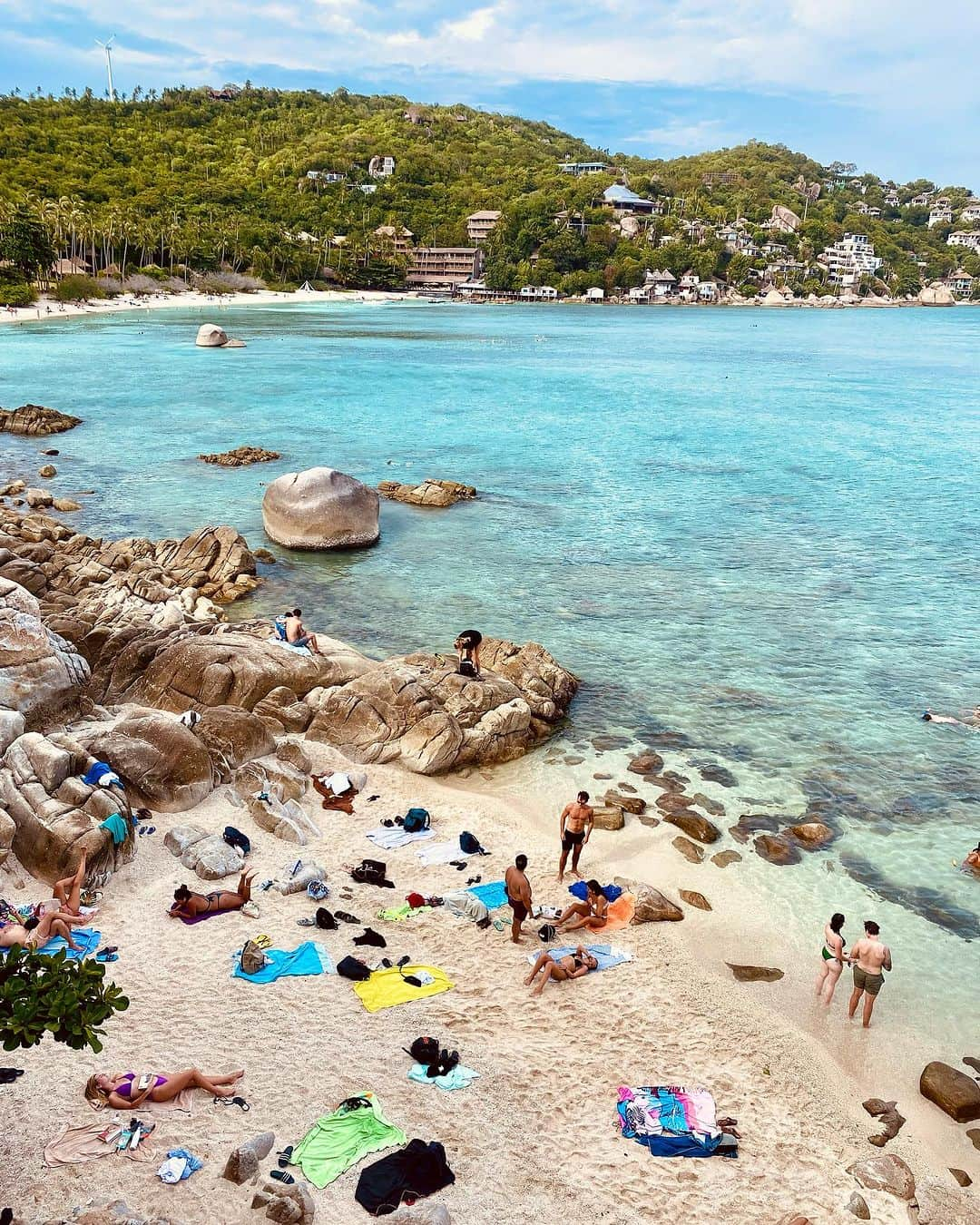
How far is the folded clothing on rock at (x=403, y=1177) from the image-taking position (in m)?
7.46

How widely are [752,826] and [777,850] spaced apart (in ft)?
2.60

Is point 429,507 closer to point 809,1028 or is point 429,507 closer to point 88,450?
point 88,450

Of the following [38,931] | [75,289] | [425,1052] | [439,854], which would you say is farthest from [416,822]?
[75,289]

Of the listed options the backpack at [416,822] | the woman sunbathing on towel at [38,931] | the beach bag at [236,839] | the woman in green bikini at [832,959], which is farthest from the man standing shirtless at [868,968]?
the woman sunbathing on towel at [38,931]

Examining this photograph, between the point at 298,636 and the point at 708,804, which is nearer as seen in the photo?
the point at 708,804

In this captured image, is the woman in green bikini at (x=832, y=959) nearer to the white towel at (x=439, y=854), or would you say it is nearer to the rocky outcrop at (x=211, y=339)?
the white towel at (x=439, y=854)

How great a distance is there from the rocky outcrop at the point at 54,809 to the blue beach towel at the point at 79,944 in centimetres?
95

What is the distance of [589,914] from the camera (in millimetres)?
12062

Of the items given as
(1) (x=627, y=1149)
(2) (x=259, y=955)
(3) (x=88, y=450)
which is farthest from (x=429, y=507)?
(1) (x=627, y=1149)

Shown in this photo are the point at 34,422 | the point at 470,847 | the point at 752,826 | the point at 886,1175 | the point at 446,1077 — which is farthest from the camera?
the point at 34,422

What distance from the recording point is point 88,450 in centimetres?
4031

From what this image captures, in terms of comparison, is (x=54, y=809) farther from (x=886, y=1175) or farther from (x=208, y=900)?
(x=886, y=1175)

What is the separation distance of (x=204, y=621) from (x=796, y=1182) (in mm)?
15255

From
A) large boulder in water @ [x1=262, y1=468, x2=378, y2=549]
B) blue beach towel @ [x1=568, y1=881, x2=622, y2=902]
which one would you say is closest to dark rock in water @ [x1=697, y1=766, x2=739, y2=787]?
blue beach towel @ [x1=568, y1=881, x2=622, y2=902]
